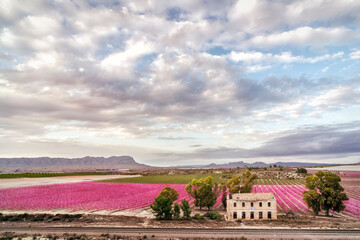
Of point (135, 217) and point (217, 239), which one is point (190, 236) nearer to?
point (217, 239)

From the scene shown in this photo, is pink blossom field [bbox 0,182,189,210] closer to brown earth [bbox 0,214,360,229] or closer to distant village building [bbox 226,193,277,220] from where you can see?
brown earth [bbox 0,214,360,229]

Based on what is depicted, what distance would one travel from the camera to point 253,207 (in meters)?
48.3

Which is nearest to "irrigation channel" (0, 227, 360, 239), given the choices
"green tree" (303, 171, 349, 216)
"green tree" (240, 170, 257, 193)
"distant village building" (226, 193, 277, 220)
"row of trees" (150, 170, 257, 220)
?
"distant village building" (226, 193, 277, 220)

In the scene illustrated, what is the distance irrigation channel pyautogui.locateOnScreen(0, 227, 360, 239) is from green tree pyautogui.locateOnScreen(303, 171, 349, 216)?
409 inches

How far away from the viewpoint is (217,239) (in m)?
35.1

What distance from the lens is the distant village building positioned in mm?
47781

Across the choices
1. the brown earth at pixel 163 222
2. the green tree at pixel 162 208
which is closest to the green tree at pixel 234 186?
the brown earth at pixel 163 222

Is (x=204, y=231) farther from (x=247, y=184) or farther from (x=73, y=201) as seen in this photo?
(x=73, y=201)

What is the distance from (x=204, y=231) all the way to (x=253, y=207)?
537 inches

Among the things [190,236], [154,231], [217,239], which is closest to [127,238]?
[154,231]

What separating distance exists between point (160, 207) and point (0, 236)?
86.1ft

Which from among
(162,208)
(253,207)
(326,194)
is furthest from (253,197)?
(162,208)

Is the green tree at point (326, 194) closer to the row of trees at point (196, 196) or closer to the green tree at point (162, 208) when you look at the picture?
the row of trees at point (196, 196)

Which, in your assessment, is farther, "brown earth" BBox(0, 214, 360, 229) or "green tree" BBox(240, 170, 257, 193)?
"green tree" BBox(240, 170, 257, 193)
